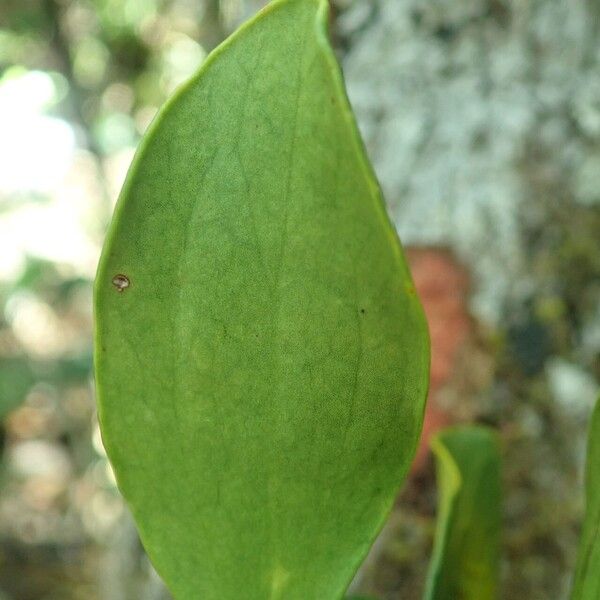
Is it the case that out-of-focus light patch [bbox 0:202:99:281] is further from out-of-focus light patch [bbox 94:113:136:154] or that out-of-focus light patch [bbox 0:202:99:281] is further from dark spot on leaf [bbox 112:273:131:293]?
dark spot on leaf [bbox 112:273:131:293]

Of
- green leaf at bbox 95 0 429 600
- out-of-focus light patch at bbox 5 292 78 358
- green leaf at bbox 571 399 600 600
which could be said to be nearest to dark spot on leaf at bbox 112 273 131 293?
green leaf at bbox 95 0 429 600

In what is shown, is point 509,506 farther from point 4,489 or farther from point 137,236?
point 4,489

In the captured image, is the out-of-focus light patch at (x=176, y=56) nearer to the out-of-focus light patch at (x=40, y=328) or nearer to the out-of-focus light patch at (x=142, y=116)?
the out-of-focus light patch at (x=142, y=116)

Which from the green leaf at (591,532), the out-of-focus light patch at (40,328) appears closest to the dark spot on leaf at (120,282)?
the green leaf at (591,532)

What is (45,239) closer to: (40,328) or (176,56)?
(40,328)

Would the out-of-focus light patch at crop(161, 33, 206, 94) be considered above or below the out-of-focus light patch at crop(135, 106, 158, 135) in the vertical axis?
above

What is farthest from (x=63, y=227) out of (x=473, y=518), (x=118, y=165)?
(x=473, y=518)
